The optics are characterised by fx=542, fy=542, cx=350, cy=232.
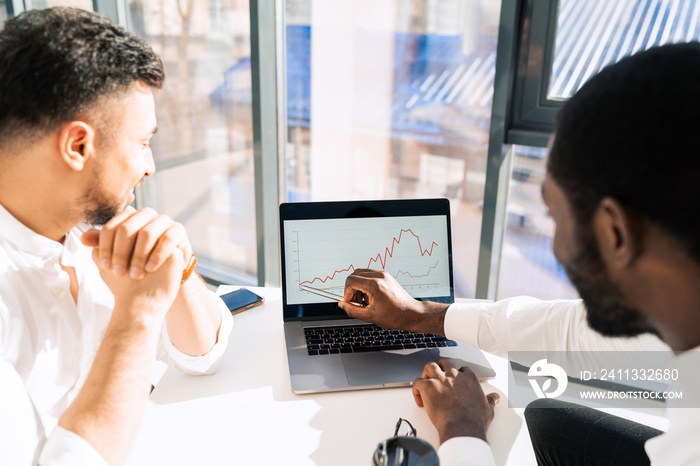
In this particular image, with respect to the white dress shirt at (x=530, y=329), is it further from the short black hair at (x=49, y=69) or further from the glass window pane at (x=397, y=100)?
the glass window pane at (x=397, y=100)

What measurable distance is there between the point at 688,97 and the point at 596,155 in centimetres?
12

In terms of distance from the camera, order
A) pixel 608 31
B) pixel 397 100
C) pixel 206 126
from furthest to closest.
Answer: pixel 206 126 < pixel 397 100 < pixel 608 31

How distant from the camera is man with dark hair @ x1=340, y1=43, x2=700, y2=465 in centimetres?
67

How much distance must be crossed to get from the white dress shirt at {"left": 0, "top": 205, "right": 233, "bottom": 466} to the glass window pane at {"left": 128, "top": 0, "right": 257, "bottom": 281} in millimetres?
1667

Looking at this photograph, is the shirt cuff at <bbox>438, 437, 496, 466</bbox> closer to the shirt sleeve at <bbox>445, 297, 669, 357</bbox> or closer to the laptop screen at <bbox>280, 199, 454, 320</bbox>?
the shirt sleeve at <bbox>445, 297, 669, 357</bbox>

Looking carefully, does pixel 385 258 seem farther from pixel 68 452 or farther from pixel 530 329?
pixel 68 452

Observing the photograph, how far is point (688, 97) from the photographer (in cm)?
67

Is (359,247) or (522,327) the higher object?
(359,247)

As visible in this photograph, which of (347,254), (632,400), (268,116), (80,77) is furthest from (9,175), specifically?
(632,400)

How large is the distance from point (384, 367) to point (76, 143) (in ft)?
2.41

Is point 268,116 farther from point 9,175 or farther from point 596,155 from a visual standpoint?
point 596,155

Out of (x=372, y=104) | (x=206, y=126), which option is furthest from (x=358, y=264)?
(x=206, y=126)

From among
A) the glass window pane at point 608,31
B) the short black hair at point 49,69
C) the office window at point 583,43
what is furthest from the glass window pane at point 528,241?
the short black hair at point 49,69

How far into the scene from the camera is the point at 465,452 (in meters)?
0.87
